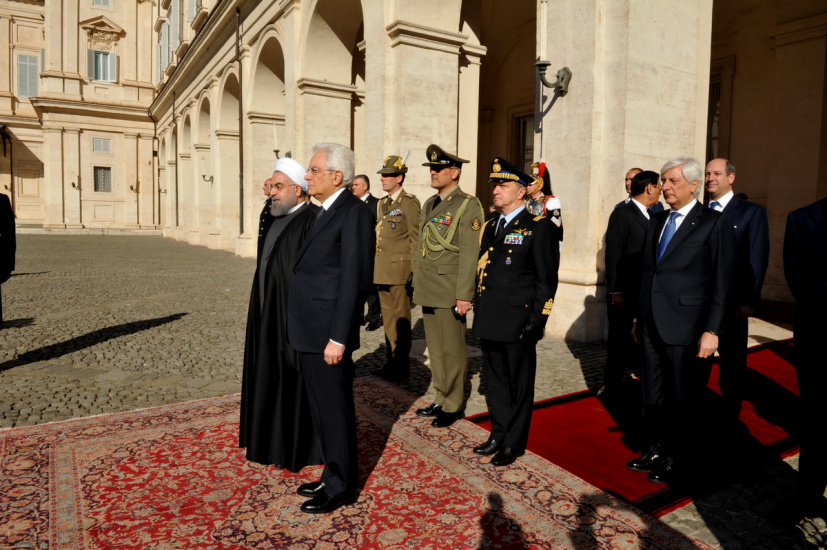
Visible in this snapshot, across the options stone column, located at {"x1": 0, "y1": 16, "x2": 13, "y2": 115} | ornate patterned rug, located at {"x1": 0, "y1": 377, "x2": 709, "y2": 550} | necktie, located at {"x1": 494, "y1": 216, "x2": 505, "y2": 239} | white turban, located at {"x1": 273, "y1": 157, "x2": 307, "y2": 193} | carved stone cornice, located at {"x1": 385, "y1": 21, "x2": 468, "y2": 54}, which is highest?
stone column, located at {"x1": 0, "y1": 16, "x2": 13, "y2": 115}

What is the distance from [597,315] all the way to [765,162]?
18.7 ft

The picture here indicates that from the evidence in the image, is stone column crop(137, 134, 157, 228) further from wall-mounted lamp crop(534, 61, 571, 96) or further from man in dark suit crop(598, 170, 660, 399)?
man in dark suit crop(598, 170, 660, 399)

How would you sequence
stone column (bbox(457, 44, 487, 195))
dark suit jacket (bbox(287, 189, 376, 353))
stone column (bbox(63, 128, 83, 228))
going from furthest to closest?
stone column (bbox(63, 128, 83, 228))
stone column (bbox(457, 44, 487, 195))
dark suit jacket (bbox(287, 189, 376, 353))

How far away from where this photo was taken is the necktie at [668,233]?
3.39 metres

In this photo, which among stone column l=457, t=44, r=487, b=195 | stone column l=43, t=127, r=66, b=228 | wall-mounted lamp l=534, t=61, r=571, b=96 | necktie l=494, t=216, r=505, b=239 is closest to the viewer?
necktie l=494, t=216, r=505, b=239

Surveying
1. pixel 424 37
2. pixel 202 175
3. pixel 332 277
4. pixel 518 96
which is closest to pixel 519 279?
pixel 332 277

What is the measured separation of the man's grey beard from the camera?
331cm

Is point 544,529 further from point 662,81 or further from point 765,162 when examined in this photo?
point 765,162

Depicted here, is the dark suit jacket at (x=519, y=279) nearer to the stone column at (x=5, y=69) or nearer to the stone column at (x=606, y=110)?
the stone column at (x=606, y=110)

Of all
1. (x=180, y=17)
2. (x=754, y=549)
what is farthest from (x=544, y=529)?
(x=180, y=17)

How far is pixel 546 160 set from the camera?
750 cm

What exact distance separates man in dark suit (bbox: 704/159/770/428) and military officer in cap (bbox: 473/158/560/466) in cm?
146

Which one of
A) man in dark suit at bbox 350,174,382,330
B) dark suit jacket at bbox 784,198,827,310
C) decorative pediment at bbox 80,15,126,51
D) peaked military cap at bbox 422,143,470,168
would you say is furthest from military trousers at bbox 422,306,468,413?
decorative pediment at bbox 80,15,126,51

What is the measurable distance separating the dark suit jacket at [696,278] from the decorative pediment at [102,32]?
141 feet
